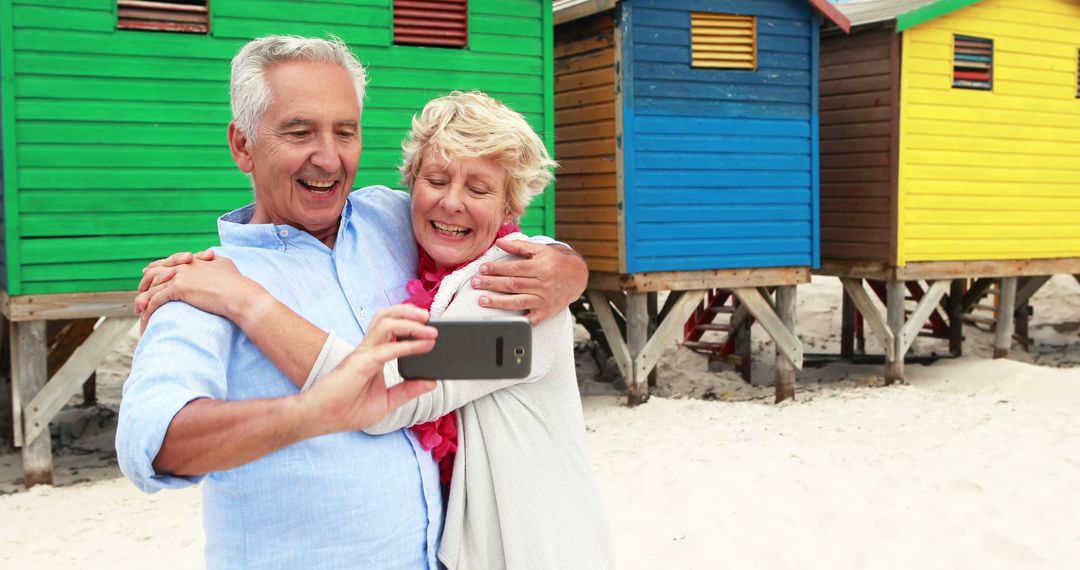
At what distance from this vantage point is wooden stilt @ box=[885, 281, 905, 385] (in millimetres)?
12297

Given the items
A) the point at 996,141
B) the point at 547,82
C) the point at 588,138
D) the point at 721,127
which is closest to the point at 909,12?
the point at 996,141

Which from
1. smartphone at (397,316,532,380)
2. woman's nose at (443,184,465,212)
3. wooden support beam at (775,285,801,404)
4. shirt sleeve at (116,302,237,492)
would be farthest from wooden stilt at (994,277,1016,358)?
shirt sleeve at (116,302,237,492)

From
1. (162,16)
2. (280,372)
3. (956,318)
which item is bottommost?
(956,318)

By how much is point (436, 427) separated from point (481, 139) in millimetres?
666

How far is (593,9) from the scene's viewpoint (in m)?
10.2

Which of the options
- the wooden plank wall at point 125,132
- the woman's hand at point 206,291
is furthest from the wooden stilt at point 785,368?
the woman's hand at point 206,291

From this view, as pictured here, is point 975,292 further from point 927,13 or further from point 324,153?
point 324,153

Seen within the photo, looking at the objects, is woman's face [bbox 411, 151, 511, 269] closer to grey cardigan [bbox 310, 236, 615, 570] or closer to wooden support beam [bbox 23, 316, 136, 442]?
grey cardigan [bbox 310, 236, 615, 570]

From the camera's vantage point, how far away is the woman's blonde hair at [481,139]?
225cm

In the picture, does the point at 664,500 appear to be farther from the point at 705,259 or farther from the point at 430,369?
the point at 430,369

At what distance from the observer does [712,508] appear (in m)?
6.79

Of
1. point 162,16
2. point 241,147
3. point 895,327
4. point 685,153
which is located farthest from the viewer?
point 895,327

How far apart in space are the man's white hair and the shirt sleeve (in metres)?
0.51

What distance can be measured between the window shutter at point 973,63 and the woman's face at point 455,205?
36.4 ft
